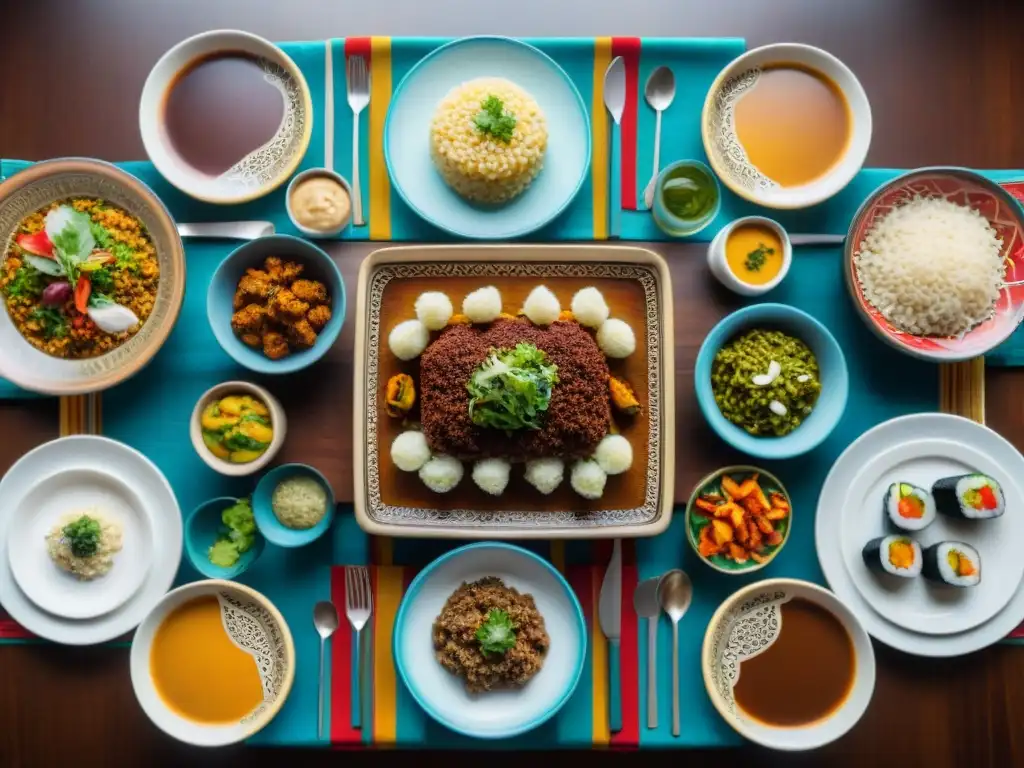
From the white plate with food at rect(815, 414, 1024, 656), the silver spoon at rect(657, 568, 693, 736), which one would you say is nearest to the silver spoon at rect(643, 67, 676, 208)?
the white plate with food at rect(815, 414, 1024, 656)

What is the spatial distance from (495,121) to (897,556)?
203 cm

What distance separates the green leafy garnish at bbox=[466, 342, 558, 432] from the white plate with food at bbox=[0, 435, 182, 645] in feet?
3.81

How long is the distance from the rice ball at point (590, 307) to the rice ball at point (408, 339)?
52 cm

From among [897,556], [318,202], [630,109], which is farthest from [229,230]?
[897,556]

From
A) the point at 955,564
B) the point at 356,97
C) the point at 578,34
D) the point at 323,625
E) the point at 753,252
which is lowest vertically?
the point at 323,625

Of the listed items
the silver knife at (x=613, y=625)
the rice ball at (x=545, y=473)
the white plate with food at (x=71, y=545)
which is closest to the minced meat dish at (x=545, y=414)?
the rice ball at (x=545, y=473)

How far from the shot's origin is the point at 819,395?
7.89 feet

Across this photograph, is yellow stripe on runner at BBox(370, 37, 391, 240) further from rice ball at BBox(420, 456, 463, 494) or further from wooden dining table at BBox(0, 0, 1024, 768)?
rice ball at BBox(420, 456, 463, 494)

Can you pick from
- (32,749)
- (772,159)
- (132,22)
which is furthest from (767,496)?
(132,22)

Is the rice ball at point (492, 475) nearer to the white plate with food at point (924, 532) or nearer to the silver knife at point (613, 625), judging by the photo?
the silver knife at point (613, 625)

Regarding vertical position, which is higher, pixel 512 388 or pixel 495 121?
pixel 495 121

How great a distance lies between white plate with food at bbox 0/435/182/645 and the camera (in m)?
2.44

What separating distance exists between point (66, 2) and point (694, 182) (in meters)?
2.50

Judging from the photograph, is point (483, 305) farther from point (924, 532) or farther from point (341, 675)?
point (924, 532)
